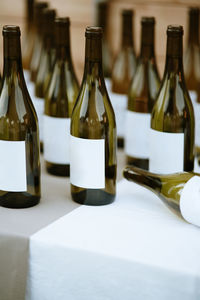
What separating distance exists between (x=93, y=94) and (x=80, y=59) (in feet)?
3.94

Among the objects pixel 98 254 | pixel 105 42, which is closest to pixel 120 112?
pixel 105 42

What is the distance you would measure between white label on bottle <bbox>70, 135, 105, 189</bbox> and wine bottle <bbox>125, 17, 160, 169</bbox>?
256 millimetres

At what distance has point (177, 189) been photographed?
3.01ft

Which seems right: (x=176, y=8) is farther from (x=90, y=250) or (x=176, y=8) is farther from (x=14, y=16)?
(x=90, y=250)

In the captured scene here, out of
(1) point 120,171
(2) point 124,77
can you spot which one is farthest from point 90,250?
(2) point 124,77

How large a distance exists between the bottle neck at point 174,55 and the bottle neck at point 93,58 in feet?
0.48

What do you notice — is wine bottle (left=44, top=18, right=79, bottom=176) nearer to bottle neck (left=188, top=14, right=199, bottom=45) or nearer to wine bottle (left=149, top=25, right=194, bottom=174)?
wine bottle (left=149, top=25, right=194, bottom=174)

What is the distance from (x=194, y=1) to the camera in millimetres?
1777

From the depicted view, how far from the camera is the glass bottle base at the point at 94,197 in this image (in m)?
0.94

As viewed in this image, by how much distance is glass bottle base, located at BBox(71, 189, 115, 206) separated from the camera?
0.94 metres

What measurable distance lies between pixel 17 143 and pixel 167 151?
0.31 m

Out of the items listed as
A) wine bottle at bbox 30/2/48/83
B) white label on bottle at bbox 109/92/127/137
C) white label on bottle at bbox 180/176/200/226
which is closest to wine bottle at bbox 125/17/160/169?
white label on bottle at bbox 109/92/127/137

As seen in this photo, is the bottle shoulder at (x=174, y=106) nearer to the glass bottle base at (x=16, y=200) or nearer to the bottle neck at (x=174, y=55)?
the bottle neck at (x=174, y=55)

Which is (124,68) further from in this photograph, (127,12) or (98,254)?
(98,254)
